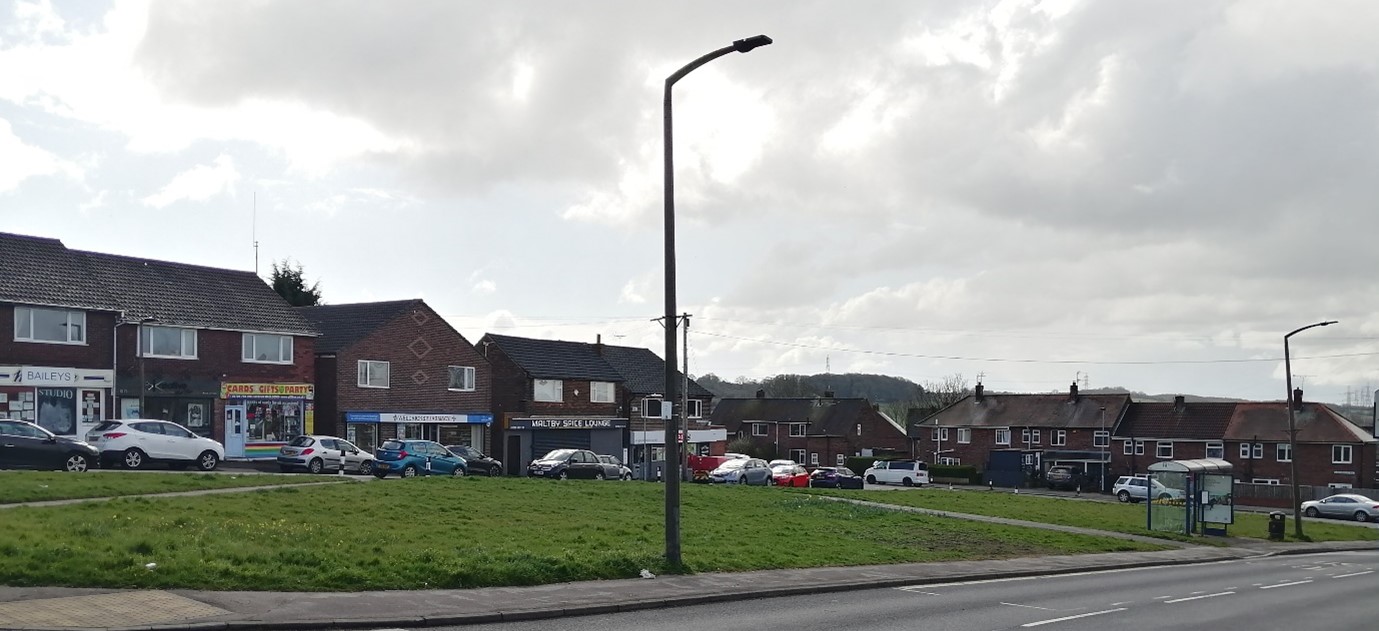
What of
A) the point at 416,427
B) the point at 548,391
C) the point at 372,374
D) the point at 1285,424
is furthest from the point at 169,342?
the point at 1285,424

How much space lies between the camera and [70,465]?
101ft

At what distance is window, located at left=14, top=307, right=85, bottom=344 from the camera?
1635 inches

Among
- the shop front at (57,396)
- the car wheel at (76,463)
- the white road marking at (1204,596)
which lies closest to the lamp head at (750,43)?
the white road marking at (1204,596)

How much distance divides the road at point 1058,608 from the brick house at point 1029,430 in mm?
61220

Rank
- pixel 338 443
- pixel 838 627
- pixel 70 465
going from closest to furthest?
1. pixel 838 627
2. pixel 70 465
3. pixel 338 443

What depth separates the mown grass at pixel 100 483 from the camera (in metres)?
22.8

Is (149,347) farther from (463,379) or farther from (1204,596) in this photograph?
(1204,596)

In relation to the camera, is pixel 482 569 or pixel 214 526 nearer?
pixel 482 569

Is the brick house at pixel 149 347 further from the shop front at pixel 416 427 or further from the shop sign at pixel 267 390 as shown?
the shop front at pixel 416 427

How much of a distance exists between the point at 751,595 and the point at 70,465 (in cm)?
2147

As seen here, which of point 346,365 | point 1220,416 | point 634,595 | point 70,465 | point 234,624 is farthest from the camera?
point 1220,416

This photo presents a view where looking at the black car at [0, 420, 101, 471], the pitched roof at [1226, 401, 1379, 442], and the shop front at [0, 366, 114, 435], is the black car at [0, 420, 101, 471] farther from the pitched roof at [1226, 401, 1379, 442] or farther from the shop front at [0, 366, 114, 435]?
the pitched roof at [1226, 401, 1379, 442]

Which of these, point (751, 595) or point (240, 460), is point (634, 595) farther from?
point (240, 460)

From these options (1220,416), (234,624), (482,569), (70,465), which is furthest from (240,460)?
(1220,416)
